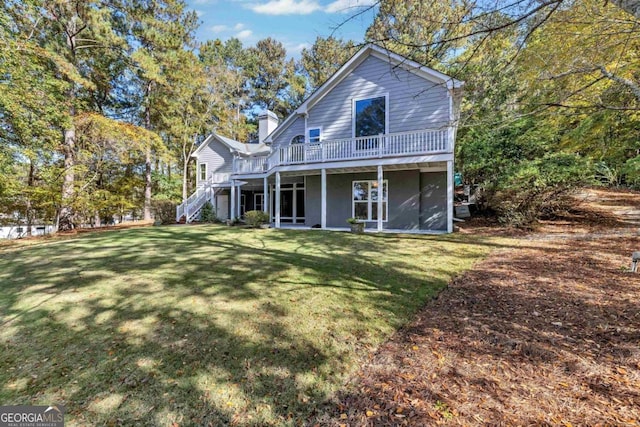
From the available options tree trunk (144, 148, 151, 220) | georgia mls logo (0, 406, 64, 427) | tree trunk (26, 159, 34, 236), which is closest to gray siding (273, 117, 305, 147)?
tree trunk (144, 148, 151, 220)

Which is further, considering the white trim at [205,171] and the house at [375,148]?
the white trim at [205,171]

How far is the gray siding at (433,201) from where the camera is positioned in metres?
11.9

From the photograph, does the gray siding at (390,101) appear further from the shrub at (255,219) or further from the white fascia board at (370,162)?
the shrub at (255,219)

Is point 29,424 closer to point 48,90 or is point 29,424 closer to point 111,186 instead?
point 48,90

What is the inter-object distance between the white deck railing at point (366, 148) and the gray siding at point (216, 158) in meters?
6.81

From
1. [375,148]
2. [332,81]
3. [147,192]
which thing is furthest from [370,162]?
[147,192]

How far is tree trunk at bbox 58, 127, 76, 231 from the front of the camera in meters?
13.5

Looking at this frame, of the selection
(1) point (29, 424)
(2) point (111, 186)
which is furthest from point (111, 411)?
(2) point (111, 186)

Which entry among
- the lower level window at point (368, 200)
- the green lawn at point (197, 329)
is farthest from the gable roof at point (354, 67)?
the green lawn at point (197, 329)

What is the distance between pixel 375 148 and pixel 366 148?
16.2 inches

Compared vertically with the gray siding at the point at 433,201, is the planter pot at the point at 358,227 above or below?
below

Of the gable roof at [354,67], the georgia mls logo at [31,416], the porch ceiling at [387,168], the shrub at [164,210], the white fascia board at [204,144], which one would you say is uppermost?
the gable roof at [354,67]

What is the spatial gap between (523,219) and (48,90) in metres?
19.8

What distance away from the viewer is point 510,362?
105 inches
